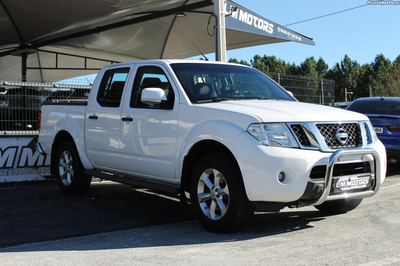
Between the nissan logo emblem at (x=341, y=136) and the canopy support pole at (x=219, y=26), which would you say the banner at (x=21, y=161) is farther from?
the nissan logo emblem at (x=341, y=136)

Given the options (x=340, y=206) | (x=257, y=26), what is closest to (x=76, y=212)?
(x=340, y=206)

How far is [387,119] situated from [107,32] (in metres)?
13.2

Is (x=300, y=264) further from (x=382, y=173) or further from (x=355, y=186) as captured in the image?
(x=382, y=173)

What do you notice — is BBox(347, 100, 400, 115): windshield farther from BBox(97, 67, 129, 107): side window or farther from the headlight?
the headlight

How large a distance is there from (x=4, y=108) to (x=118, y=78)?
3.54 m

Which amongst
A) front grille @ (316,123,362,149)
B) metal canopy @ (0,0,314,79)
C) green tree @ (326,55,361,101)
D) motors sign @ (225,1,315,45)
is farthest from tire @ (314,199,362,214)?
green tree @ (326,55,361,101)

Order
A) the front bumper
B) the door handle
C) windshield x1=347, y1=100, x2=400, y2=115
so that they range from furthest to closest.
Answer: windshield x1=347, y1=100, x2=400, y2=115, the door handle, the front bumper

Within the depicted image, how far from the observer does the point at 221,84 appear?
5.80 metres

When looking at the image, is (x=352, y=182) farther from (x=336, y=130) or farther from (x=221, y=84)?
(x=221, y=84)

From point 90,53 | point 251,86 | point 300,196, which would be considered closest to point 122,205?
point 251,86

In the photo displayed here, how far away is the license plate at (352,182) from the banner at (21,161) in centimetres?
618

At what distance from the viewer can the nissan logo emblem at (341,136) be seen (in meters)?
4.71

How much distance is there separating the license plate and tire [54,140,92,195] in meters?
4.17

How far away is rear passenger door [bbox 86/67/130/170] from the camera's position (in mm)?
6348
